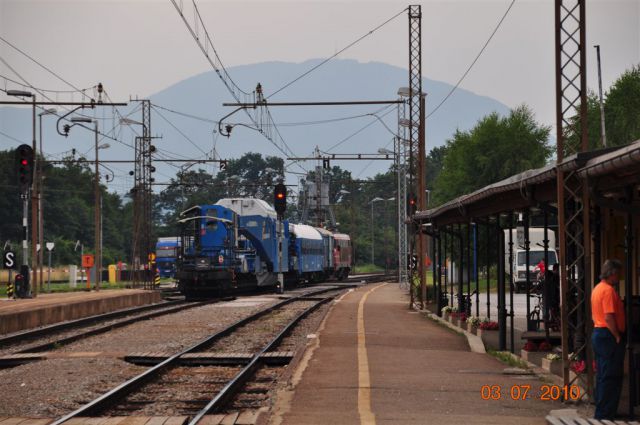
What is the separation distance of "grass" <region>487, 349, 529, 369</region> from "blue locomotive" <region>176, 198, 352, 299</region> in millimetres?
21604

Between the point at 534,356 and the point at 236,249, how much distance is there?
25.4 metres

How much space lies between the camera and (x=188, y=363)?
1712 centimetres

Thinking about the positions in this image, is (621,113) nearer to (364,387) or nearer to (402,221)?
(402,221)

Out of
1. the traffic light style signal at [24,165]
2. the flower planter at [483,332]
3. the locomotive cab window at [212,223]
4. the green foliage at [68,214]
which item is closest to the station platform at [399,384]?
the flower planter at [483,332]

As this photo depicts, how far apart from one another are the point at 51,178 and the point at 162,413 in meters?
97.3

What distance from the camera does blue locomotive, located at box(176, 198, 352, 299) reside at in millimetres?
39562

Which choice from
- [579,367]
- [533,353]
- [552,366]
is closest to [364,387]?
[579,367]

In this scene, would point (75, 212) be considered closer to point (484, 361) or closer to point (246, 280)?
point (246, 280)

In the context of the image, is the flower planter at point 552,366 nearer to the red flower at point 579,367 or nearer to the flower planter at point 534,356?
the flower planter at point 534,356

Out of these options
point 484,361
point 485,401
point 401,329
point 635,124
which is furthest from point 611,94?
point 485,401

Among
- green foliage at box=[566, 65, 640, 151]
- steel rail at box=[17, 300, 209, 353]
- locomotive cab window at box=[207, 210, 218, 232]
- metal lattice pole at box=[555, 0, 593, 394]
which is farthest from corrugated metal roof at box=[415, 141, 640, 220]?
green foliage at box=[566, 65, 640, 151]

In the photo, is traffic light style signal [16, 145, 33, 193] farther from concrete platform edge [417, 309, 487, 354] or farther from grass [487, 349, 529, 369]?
grass [487, 349, 529, 369]
